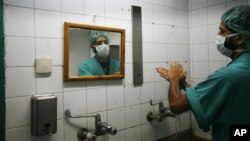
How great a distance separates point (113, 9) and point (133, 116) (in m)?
0.93

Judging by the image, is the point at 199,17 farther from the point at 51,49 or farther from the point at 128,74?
the point at 51,49

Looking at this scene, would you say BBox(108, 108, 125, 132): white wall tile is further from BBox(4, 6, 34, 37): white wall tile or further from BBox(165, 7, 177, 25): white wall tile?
BBox(165, 7, 177, 25): white wall tile


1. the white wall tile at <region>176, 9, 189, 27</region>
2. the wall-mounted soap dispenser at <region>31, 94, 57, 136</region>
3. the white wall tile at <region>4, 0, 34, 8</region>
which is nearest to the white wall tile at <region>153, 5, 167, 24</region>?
the white wall tile at <region>176, 9, 189, 27</region>

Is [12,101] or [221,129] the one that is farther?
[12,101]

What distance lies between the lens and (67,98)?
1.52 m

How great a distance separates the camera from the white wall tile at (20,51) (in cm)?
129

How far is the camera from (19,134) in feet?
4.36

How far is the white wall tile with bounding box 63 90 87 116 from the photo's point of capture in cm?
152

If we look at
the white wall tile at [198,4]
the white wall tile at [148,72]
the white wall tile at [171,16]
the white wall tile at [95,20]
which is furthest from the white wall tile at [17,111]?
the white wall tile at [198,4]

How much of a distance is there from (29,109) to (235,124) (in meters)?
1.19

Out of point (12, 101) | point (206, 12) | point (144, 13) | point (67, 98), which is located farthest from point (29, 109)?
point (206, 12)

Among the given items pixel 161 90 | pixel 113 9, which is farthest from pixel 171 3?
pixel 161 90

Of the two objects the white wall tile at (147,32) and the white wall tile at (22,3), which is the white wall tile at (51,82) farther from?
the white wall tile at (147,32)

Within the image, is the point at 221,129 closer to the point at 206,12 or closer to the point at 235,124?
the point at 235,124
